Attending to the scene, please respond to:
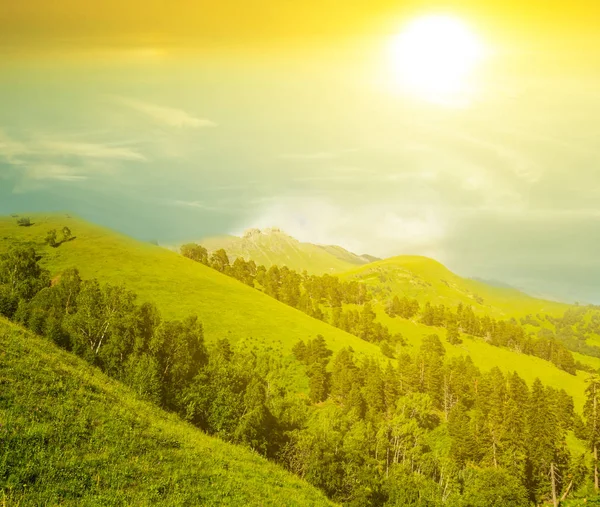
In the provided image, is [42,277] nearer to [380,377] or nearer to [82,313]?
[82,313]

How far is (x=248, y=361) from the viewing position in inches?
3733

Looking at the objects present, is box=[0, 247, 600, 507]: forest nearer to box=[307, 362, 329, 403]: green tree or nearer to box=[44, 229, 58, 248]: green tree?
box=[307, 362, 329, 403]: green tree

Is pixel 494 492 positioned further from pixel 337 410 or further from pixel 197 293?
pixel 197 293

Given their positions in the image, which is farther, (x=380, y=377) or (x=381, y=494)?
(x=380, y=377)

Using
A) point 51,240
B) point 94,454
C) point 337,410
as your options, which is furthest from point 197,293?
point 94,454

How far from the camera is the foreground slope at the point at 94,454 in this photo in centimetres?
1609

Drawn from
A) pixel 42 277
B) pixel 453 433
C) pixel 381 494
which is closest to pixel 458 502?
pixel 381 494

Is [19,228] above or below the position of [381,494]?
above

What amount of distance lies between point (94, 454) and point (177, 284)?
126m

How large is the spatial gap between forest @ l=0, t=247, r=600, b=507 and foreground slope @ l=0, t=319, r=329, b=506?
18253mm

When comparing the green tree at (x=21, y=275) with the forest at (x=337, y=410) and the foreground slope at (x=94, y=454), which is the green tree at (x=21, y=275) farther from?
the foreground slope at (x=94, y=454)

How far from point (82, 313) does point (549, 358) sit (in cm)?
22686

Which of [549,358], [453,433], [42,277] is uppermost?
[549,358]

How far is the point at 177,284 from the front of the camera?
13988cm
